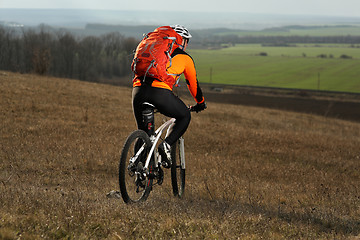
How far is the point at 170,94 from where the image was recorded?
18.9 ft

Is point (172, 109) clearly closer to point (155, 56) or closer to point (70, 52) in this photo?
point (155, 56)

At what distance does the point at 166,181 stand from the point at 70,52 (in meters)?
101

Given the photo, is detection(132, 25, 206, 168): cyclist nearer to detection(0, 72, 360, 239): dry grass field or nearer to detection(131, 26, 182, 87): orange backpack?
detection(131, 26, 182, 87): orange backpack

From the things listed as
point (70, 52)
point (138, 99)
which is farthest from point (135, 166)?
point (70, 52)

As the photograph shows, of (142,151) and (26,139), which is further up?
(142,151)

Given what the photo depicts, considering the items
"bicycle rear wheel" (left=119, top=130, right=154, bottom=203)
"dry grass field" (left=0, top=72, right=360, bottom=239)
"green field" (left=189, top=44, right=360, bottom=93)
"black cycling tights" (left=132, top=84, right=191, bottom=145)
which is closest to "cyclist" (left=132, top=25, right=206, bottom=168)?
"black cycling tights" (left=132, top=84, right=191, bottom=145)

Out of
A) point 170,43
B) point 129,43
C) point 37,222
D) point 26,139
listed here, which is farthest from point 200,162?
point 129,43

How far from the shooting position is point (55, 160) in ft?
32.7

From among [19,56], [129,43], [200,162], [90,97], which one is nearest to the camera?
[200,162]

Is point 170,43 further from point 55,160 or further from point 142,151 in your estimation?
point 55,160

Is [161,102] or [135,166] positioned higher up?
[161,102]

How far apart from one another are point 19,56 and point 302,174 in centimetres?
9372

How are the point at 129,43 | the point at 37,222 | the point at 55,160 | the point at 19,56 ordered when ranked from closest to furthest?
the point at 37,222, the point at 55,160, the point at 19,56, the point at 129,43

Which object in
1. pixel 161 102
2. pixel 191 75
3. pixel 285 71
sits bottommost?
pixel 285 71
